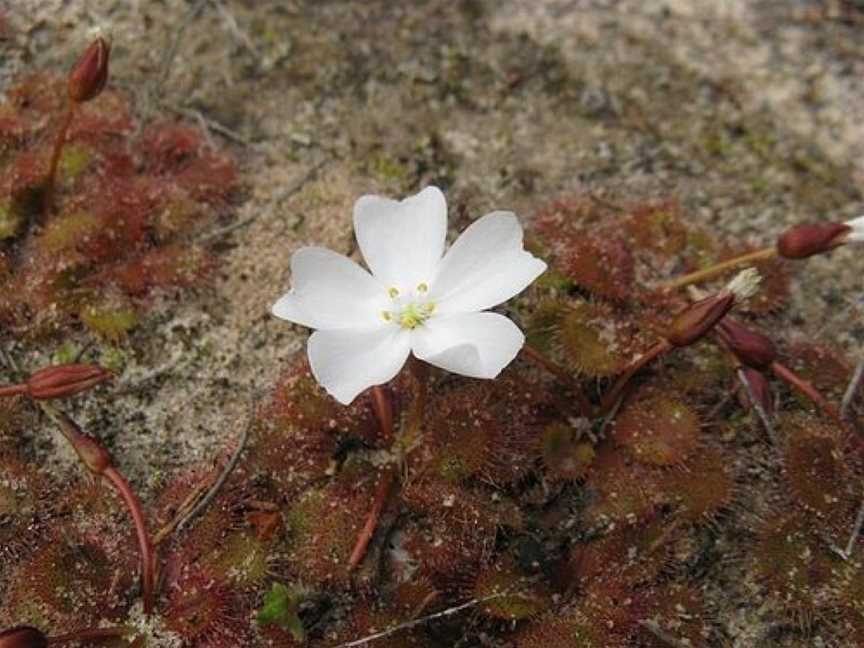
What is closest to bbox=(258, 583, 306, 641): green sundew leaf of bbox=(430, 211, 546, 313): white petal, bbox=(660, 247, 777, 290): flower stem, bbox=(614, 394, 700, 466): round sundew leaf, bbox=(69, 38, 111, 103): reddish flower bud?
bbox=(430, 211, 546, 313): white petal

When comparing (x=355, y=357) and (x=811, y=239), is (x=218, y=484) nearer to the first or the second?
(x=355, y=357)

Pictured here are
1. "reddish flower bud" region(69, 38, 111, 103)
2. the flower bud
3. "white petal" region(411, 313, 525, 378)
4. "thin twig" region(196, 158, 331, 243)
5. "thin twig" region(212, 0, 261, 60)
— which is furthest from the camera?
"thin twig" region(212, 0, 261, 60)

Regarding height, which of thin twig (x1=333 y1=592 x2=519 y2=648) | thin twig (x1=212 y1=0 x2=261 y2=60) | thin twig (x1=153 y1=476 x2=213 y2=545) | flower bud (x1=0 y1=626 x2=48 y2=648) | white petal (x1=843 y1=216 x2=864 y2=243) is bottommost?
thin twig (x1=333 y1=592 x2=519 y2=648)

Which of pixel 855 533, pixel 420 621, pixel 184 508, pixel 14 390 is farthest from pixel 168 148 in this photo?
pixel 855 533

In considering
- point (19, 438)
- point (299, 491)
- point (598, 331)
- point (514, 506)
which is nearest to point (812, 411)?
point (598, 331)

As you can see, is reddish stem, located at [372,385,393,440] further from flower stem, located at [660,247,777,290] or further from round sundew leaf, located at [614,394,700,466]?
flower stem, located at [660,247,777,290]

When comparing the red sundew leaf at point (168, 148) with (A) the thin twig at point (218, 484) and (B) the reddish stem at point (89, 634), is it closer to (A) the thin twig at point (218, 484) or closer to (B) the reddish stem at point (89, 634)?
(A) the thin twig at point (218, 484)
